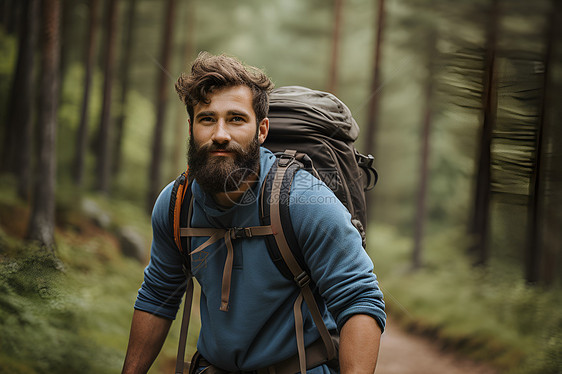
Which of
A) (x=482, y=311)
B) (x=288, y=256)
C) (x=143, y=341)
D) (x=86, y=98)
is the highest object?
(x=86, y=98)

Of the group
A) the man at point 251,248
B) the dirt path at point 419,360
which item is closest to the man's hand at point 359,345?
the man at point 251,248

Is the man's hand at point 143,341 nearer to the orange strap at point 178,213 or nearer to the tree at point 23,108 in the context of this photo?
the orange strap at point 178,213

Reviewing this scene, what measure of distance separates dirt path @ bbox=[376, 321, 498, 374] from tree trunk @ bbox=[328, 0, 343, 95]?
24.5ft

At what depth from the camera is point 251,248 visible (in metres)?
2.44

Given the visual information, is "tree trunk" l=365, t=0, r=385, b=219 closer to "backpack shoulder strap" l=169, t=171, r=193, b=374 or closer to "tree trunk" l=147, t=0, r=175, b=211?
"tree trunk" l=147, t=0, r=175, b=211

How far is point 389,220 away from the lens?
84.4 ft

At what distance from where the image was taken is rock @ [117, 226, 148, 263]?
Answer: 41.2ft

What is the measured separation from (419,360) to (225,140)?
331 inches

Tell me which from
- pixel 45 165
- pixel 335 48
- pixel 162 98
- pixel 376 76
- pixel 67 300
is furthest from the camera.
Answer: pixel 335 48

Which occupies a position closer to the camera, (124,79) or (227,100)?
(227,100)

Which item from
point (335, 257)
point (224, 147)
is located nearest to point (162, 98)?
point (224, 147)

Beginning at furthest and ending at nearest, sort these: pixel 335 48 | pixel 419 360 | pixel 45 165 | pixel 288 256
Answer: pixel 335 48 → pixel 419 360 → pixel 45 165 → pixel 288 256

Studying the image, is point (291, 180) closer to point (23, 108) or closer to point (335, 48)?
point (23, 108)

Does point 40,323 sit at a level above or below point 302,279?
below
